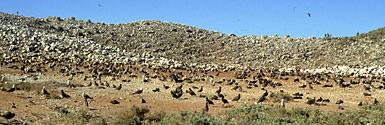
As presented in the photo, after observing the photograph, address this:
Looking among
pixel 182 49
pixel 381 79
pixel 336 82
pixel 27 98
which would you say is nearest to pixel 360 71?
pixel 381 79

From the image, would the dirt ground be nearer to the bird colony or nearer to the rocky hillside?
the bird colony

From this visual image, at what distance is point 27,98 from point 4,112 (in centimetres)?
580

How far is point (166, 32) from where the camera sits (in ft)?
229

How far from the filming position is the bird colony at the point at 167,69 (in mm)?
21047

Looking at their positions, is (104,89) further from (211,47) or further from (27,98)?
(211,47)

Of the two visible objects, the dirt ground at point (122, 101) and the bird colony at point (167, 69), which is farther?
the bird colony at point (167, 69)

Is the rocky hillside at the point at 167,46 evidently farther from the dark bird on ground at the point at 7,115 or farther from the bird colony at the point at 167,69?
the dark bird on ground at the point at 7,115

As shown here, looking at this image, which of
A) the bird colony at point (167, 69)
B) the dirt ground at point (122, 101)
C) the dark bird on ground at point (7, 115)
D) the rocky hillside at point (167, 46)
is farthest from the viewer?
the rocky hillside at point (167, 46)

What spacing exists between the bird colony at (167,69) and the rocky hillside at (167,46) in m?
0.16

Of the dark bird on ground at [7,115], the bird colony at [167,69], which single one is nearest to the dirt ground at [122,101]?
the bird colony at [167,69]

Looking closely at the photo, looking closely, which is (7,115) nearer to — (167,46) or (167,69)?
(167,69)

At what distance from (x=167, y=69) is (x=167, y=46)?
62.2 feet

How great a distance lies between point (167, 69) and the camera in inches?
1706

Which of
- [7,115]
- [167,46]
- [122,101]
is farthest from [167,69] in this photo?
[7,115]
